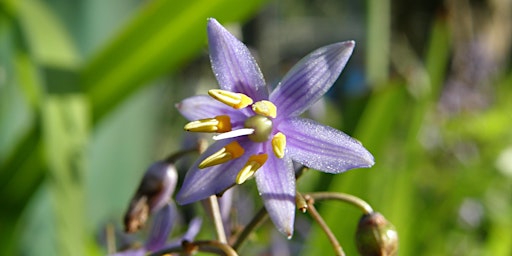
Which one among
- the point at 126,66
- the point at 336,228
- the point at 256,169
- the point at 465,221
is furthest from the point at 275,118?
the point at 465,221

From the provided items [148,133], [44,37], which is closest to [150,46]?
[44,37]

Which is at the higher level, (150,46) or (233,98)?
(233,98)

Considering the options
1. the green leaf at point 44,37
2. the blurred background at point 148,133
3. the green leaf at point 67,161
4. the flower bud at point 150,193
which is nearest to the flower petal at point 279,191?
the flower bud at point 150,193

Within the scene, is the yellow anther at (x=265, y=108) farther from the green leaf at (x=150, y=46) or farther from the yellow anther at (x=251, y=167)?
the green leaf at (x=150, y=46)

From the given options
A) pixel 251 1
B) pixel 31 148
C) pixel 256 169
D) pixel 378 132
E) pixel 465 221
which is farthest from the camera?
pixel 465 221

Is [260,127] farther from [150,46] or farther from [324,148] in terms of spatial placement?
[150,46]

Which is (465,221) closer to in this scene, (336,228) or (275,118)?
(336,228)
